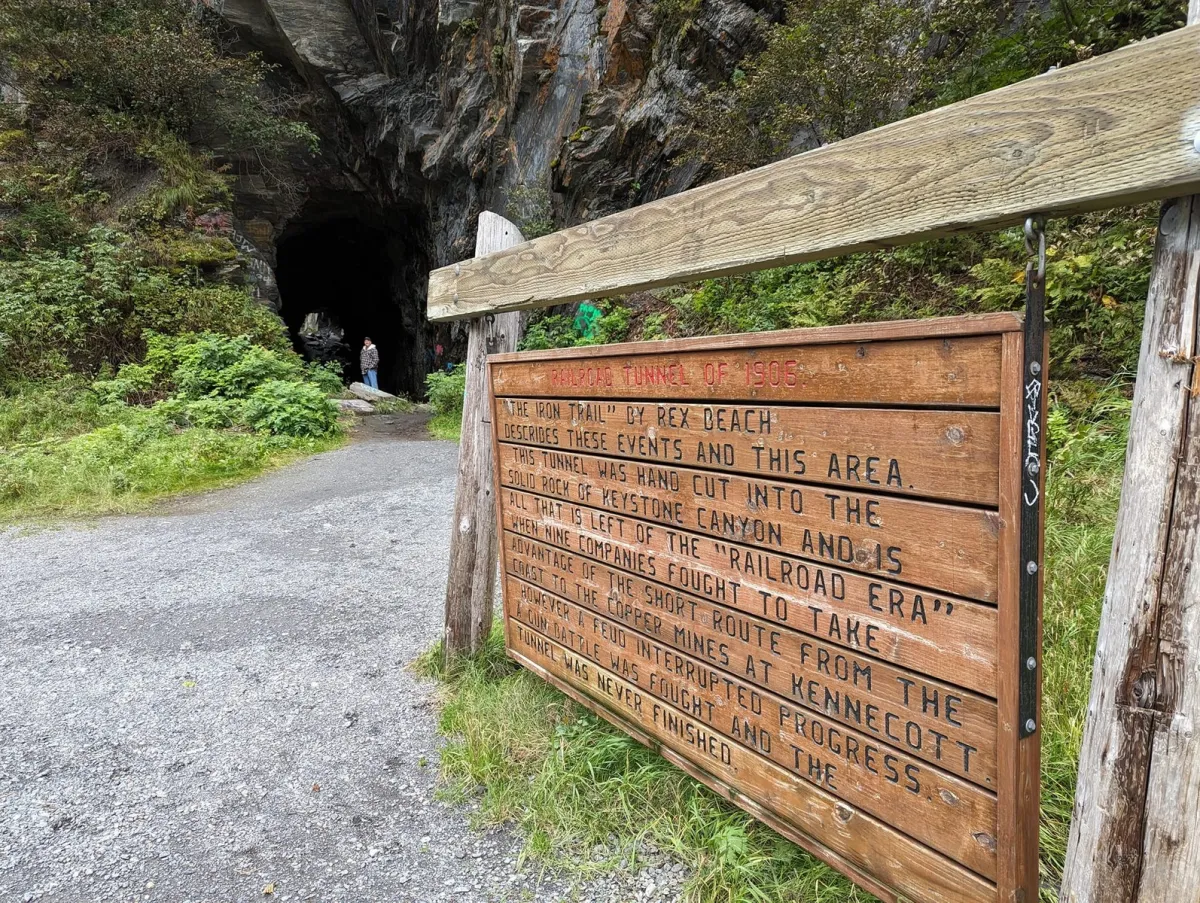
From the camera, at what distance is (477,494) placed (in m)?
3.14

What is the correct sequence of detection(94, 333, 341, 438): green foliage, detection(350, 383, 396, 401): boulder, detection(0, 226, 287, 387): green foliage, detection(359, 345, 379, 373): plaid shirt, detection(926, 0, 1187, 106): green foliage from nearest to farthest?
detection(926, 0, 1187, 106): green foliage < detection(94, 333, 341, 438): green foliage < detection(0, 226, 287, 387): green foliage < detection(350, 383, 396, 401): boulder < detection(359, 345, 379, 373): plaid shirt

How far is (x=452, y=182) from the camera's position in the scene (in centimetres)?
1838

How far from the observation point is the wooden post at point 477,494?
306 centimetres

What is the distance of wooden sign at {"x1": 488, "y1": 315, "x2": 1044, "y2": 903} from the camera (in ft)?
4.23

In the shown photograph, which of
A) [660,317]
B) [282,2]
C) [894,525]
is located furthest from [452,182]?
[894,525]

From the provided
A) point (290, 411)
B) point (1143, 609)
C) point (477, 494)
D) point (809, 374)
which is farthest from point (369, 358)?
point (1143, 609)

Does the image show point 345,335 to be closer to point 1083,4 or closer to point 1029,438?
point 1083,4

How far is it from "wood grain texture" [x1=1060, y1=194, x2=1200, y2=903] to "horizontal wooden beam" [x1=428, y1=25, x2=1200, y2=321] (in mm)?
143

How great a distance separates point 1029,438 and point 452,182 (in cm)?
1940

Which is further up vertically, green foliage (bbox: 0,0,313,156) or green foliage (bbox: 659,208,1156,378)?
green foliage (bbox: 0,0,313,156)

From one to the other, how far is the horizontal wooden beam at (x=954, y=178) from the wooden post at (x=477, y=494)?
3.36 feet

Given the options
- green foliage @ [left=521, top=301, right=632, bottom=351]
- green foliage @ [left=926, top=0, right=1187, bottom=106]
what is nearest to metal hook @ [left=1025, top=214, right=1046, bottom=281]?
green foliage @ [left=926, top=0, right=1187, bottom=106]

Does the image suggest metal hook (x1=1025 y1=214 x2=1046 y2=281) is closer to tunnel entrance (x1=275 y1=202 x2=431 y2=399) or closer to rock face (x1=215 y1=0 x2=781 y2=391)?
rock face (x1=215 y1=0 x2=781 y2=391)

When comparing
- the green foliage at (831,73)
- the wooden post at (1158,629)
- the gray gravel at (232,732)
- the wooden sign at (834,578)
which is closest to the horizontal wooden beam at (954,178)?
the wooden post at (1158,629)
